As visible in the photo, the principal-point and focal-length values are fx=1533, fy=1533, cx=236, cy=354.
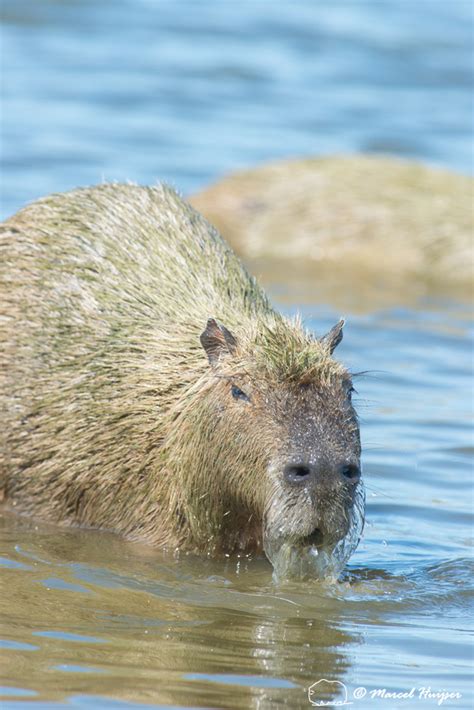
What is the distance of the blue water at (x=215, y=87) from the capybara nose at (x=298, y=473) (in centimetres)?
728

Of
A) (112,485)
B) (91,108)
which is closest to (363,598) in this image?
(112,485)

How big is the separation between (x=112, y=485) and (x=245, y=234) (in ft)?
19.9

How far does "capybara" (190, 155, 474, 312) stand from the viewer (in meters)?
11.2

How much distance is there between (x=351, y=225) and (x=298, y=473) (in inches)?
272

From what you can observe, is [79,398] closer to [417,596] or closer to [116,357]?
[116,357]

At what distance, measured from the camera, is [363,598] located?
5.58 m

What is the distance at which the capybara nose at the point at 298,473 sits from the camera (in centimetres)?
510

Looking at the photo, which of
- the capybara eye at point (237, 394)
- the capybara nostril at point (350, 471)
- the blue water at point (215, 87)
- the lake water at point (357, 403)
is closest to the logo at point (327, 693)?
the lake water at point (357, 403)

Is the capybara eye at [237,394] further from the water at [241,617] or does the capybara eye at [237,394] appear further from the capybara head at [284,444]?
the water at [241,617]

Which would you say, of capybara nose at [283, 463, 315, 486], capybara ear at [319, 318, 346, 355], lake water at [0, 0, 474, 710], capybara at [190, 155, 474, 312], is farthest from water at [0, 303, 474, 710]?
capybara at [190, 155, 474, 312]

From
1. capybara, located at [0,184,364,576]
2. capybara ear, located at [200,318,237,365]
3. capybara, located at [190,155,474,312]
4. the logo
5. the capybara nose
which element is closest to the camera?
the logo

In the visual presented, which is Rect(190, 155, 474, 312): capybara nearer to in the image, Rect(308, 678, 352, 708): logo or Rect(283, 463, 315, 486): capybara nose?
Rect(283, 463, 315, 486): capybara nose

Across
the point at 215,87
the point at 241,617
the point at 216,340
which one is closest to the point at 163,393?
the point at 216,340

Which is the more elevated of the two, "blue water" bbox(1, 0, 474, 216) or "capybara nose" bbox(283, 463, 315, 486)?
"blue water" bbox(1, 0, 474, 216)
